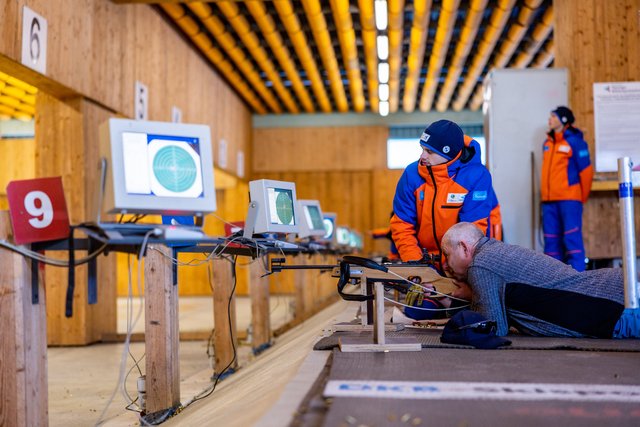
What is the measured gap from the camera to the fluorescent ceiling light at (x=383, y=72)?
13844 mm

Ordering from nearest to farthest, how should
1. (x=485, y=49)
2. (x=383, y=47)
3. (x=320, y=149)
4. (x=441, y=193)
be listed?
(x=441, y=193) < (x=383, y=47) < (x=485, y=49) < (x=320, y=149)

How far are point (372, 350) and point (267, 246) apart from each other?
3.44 ft

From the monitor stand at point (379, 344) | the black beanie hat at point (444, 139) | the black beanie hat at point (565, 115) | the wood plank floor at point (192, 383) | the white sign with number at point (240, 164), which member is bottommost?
the wood plank floor at point (192, 383)

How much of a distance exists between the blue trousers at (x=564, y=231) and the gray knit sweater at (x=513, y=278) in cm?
334

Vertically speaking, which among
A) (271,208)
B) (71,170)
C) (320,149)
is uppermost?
(320,149)

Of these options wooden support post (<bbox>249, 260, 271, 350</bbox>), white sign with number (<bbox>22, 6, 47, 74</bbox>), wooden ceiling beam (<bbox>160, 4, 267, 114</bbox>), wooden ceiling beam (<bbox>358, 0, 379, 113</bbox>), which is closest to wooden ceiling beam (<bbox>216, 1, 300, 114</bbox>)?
wooden ceiling beam (<bbox>160, 4, 267, 114</bbox>)

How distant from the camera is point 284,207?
5039mm

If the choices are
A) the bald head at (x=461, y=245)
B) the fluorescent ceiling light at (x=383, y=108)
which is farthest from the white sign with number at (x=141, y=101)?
the fluorescent ceiling light at (x=383, y=108)

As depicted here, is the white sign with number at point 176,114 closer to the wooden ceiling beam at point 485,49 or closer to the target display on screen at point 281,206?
the wooden ceiling beam at point 485,49

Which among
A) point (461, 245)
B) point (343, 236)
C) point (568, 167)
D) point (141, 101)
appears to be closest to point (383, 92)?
point (343, 236)

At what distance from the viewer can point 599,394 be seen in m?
2.53

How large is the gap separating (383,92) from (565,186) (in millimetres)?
8989

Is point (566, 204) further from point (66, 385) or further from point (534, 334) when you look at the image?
point (66, 385)

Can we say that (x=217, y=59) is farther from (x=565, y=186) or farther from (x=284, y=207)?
(x=284, y=207)
